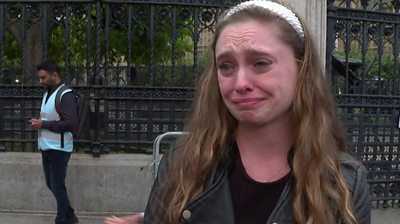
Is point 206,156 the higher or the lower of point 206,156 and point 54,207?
the higher

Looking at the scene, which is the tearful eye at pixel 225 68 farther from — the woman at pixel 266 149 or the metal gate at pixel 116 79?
the metal gate at pixel 116 79

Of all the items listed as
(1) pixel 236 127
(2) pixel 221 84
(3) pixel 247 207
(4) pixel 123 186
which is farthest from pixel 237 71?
(4) pixel 123 186

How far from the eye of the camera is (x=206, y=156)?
1757 mm

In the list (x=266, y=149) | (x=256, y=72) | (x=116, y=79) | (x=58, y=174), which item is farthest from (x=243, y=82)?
(x=116, y=79)

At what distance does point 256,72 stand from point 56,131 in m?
5.10

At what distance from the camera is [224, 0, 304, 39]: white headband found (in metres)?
1.71

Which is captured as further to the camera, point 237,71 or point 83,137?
point 83,137

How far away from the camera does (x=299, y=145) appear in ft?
5.58

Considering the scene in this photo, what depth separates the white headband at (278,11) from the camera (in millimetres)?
1706

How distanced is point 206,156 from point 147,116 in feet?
19.1

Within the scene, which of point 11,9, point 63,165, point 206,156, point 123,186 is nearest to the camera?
point 206,156

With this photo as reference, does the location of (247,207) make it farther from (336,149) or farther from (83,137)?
(83,137)

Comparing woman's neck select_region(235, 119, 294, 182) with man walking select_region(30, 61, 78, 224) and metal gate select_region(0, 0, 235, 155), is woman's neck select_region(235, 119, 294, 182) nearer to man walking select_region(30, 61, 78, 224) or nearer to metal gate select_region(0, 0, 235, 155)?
man walking select_region(30, 61, 78, 224)

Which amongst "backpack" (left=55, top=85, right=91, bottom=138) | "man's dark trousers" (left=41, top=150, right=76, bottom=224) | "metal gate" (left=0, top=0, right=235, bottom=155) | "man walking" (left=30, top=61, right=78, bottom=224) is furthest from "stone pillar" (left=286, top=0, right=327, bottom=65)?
"man's dark trousers" (left=41, top=150, right=76, bottom=224)
